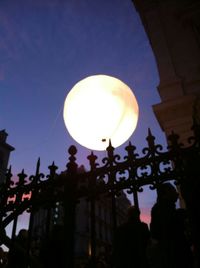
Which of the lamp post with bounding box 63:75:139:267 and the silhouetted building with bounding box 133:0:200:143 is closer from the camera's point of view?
the lamp post with bounding box 63:75:139:267

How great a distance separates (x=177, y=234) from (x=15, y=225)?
207cm

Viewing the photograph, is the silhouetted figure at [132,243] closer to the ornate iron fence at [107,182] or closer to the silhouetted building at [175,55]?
the ornate iron fence at [107,182]

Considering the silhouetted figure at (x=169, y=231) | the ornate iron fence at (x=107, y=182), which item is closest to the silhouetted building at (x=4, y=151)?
the ornate iron fence at (x=107, y=182)

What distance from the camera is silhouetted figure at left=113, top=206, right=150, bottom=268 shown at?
2832mm

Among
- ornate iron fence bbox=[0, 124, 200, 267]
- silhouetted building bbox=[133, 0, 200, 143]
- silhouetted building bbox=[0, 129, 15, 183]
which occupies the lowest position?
ornate iron fence bbox=[0, 124, 200, 267]

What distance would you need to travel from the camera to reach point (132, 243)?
298 centimetres

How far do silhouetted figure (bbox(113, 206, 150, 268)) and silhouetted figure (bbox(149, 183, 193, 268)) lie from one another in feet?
0.47

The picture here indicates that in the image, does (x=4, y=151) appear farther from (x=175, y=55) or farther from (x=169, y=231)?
(x=169, y=231)

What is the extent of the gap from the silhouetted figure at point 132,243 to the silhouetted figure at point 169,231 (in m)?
0.14

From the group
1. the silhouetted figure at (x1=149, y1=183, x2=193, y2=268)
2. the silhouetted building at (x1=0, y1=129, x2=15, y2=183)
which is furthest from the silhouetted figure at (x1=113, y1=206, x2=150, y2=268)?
the silhouetted building at (x1=0, y1=129, x2=15, y2=183)

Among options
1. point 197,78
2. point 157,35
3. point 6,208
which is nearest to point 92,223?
point 6,208

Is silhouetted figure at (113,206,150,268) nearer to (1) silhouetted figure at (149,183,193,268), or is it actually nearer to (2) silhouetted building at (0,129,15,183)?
(1) silhouetted figure at (149,183,193,268)

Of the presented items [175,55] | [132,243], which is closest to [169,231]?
[132,243]

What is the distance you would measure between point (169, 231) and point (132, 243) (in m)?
0.44
